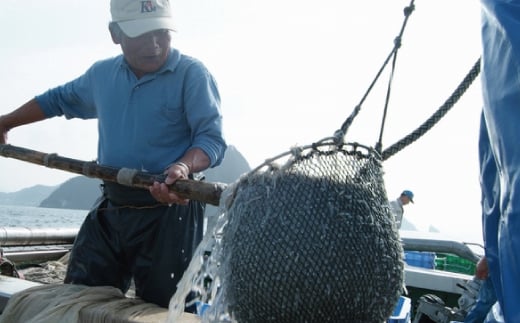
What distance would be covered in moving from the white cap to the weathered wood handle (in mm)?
859

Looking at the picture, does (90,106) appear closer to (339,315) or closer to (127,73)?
(127,73)

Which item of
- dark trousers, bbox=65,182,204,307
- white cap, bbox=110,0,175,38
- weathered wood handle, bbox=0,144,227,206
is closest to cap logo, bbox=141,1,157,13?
white cap, bbox=110,0,175,38

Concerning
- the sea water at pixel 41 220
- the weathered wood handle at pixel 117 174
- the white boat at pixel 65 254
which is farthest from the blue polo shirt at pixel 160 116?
the white boat at pixel 65 254

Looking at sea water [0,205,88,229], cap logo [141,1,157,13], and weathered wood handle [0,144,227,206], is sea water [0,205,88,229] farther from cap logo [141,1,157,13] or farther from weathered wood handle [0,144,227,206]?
cap logo [141,1,157,13]

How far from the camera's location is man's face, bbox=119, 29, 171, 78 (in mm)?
3316

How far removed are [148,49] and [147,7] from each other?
0.83 ft

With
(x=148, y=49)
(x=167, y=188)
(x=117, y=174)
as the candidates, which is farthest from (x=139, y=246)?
(x=148, y=49)

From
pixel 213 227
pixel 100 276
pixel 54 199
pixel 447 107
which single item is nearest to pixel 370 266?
pixel 213 227

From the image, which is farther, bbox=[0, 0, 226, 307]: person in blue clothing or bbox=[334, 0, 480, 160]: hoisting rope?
bbox=[0, 0, 226, 307]: person in blue clothing

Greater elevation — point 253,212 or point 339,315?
point 253,212

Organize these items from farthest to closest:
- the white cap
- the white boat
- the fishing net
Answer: the white boat, the white cap, the fishing net

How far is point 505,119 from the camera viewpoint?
1484 millimetres

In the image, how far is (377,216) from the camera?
5.54ft

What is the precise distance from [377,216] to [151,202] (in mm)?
1975
